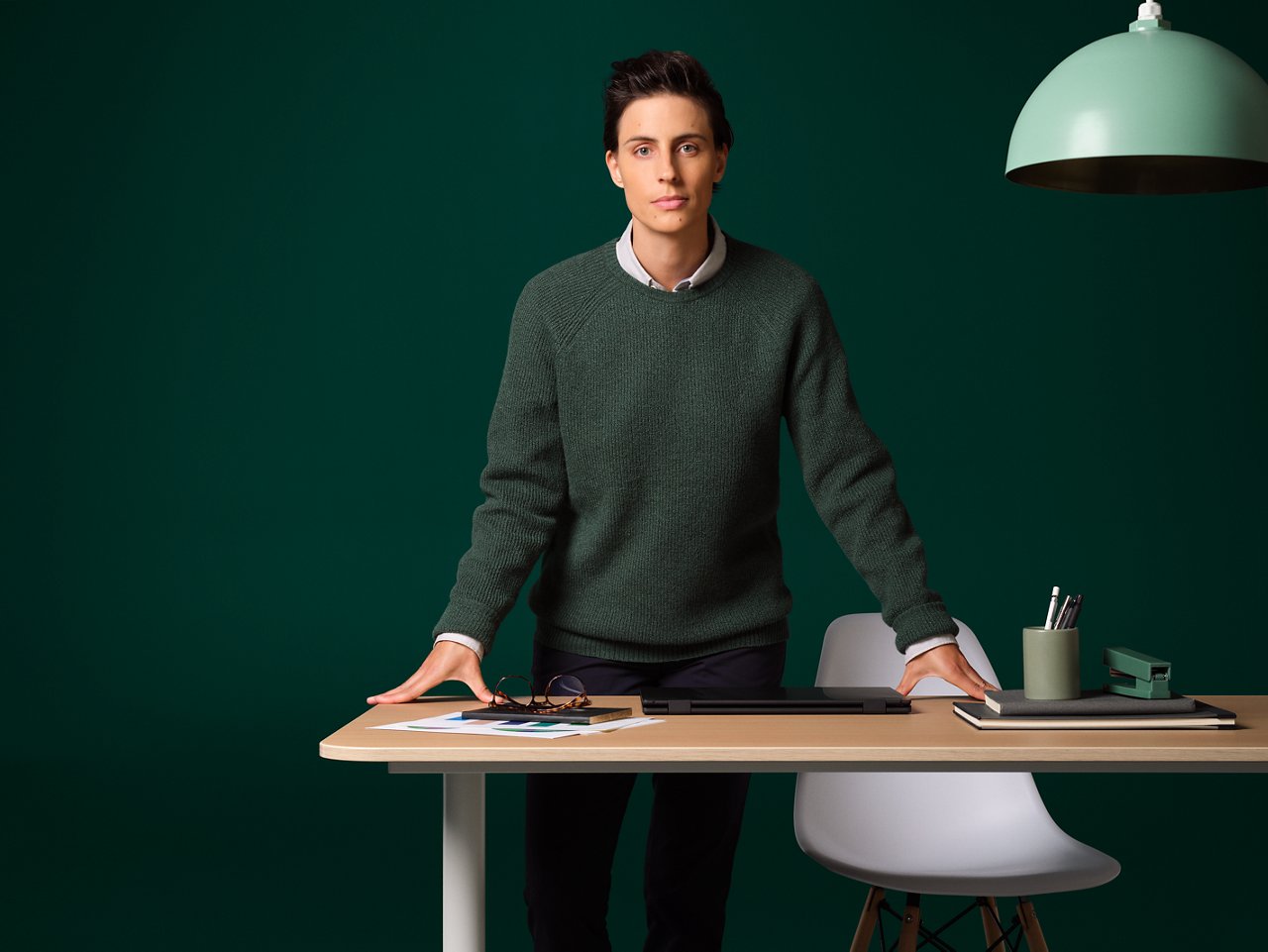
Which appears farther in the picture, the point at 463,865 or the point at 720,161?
the point at 720,161

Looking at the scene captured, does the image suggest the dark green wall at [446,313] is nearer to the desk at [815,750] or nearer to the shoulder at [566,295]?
the shoulder at [566,295]

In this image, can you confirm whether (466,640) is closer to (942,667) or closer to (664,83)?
(942,667)

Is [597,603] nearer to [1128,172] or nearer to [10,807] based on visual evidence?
[1128,172]

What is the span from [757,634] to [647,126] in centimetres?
76

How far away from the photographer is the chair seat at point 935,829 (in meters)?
2.52

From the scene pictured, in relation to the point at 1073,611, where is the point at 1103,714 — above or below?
below

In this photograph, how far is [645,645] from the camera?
242 centimetres

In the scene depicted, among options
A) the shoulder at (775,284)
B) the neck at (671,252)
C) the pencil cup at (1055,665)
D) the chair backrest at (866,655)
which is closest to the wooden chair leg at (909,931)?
the chair backrest at (866,655)

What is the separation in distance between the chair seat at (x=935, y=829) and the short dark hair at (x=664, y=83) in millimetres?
1076

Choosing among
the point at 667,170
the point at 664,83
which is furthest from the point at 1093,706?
the point at 664,83

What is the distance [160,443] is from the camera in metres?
5.58

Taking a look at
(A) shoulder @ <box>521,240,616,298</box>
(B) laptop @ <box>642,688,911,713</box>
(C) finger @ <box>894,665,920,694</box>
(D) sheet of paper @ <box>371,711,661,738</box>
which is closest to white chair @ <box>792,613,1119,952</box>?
(C) finger @ <box>894,665,920,694</box>

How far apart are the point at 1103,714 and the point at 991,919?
844 millimetres

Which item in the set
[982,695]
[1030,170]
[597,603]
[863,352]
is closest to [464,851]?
[597,603]
